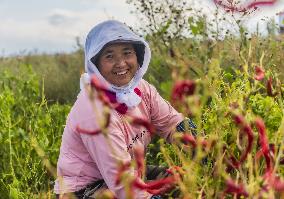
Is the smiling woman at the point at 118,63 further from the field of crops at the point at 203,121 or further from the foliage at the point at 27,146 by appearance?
the foliage at the point at 27,146

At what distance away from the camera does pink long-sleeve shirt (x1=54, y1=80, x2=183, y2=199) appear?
298 cm

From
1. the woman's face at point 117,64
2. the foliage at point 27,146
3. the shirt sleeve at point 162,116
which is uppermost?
the woman's face at point 117,64

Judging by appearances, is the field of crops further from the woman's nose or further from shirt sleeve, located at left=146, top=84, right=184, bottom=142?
the woman's nose

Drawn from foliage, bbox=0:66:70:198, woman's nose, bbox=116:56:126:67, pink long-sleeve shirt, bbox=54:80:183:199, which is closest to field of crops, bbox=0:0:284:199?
foliage, bbox=0:66:70:198

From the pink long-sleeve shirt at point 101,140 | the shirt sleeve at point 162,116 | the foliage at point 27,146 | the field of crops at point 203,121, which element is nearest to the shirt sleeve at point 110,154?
the pink long-sleeve shirt at point 101,140

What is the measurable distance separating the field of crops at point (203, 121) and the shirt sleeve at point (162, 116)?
3.6 inches

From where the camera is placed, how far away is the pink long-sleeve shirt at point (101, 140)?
2.98 meters

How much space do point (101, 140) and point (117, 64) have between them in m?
0.46

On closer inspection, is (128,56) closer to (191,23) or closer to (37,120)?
(37,120)

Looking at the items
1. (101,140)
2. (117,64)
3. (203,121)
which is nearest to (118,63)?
(117,64)

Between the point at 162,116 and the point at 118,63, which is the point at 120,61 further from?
the point at 162,116

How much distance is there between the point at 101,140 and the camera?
2982mm

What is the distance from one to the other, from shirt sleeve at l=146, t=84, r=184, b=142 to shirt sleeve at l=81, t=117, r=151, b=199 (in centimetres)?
53

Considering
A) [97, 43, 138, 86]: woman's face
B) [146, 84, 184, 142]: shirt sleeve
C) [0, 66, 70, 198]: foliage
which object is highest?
[97, 43, 138, 86]: woman's face
